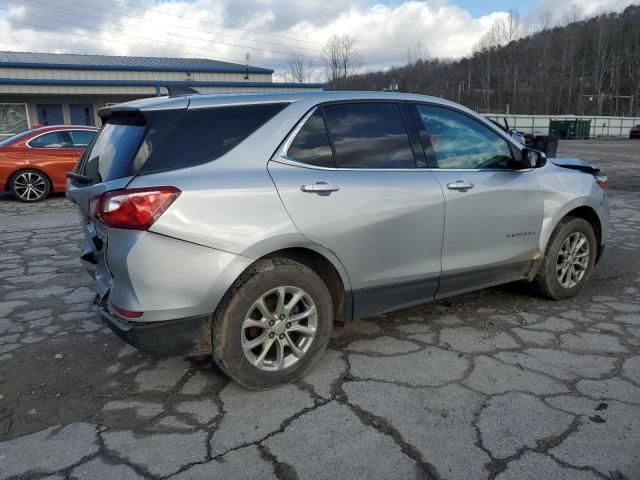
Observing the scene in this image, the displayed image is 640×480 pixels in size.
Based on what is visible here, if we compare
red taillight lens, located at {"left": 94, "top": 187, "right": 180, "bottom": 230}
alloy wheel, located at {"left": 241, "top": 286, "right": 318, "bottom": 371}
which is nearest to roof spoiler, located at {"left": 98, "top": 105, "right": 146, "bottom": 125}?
red taillight lens, located at {"left": 94, "top": 187, "right": 180, "bottom": 230}

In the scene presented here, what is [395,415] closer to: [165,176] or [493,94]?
[165,176]

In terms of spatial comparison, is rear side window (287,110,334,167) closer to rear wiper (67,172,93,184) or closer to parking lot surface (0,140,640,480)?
rear wiper (67,172,93,184)

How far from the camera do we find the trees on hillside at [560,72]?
2859 inches

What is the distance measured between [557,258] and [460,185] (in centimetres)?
137

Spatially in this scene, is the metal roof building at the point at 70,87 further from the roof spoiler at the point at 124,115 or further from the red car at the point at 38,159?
the roof spoiler at the point at 124,115

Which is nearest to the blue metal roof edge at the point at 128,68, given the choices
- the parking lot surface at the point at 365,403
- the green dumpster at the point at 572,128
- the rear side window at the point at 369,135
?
the parking lot surface at the point at 365,403

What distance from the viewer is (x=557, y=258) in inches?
168

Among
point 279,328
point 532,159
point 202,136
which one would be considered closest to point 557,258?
point 532,159

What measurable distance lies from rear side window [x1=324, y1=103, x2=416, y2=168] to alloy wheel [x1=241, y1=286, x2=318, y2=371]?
2.90 feet

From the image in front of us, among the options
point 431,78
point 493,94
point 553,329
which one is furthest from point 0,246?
point 493,94

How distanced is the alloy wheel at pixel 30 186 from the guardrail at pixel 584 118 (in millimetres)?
42943

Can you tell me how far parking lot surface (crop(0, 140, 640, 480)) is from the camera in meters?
2.35

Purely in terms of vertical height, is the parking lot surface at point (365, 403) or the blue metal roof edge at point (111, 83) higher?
the blue metal roof edge at point (111, 83)

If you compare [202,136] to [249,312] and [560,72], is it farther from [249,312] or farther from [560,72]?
[560,72]
